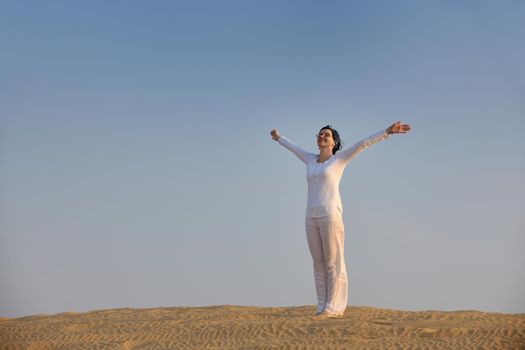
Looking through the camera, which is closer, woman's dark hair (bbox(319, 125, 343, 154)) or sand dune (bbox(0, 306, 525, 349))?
sand dune (bbox(0, 306, 525, 349))

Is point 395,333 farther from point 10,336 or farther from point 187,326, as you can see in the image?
point 10,336

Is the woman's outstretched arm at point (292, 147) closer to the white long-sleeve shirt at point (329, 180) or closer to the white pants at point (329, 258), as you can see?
the white long-sleeve shirt at point (329, 180)

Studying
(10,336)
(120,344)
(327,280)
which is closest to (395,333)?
(327,280)

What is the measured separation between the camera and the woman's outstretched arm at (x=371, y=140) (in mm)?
11359

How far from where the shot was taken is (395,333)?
10023 millimetres

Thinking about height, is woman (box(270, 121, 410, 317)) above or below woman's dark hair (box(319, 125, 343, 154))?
below

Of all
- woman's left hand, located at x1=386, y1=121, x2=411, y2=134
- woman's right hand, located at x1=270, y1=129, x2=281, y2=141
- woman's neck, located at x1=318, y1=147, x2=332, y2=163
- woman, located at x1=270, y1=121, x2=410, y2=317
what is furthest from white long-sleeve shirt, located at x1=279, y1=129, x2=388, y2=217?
woman's right hand, located at x1=270, y1=129, x2=281, y2=141

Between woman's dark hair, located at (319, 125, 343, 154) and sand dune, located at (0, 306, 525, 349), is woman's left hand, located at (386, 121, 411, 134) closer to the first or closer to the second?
woman's dark hair, located at (319, 125, 343, 154)

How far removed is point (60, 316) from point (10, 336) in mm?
2216

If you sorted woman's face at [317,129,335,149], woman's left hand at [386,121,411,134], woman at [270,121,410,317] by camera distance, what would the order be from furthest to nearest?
woman's face at [317,129,335,149] → woman at [270,121,410,317] → woman's left hand at [386,121,411,134]

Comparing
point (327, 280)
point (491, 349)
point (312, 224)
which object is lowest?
point (491, 349)

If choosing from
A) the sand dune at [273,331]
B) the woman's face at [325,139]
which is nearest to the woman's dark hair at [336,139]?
the woman's face at [325,139]

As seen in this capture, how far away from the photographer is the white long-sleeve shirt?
11672mm

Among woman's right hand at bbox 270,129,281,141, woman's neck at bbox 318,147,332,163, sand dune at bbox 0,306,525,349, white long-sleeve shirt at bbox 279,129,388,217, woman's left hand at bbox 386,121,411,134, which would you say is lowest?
sand dune at bbox 0,306,525,349
